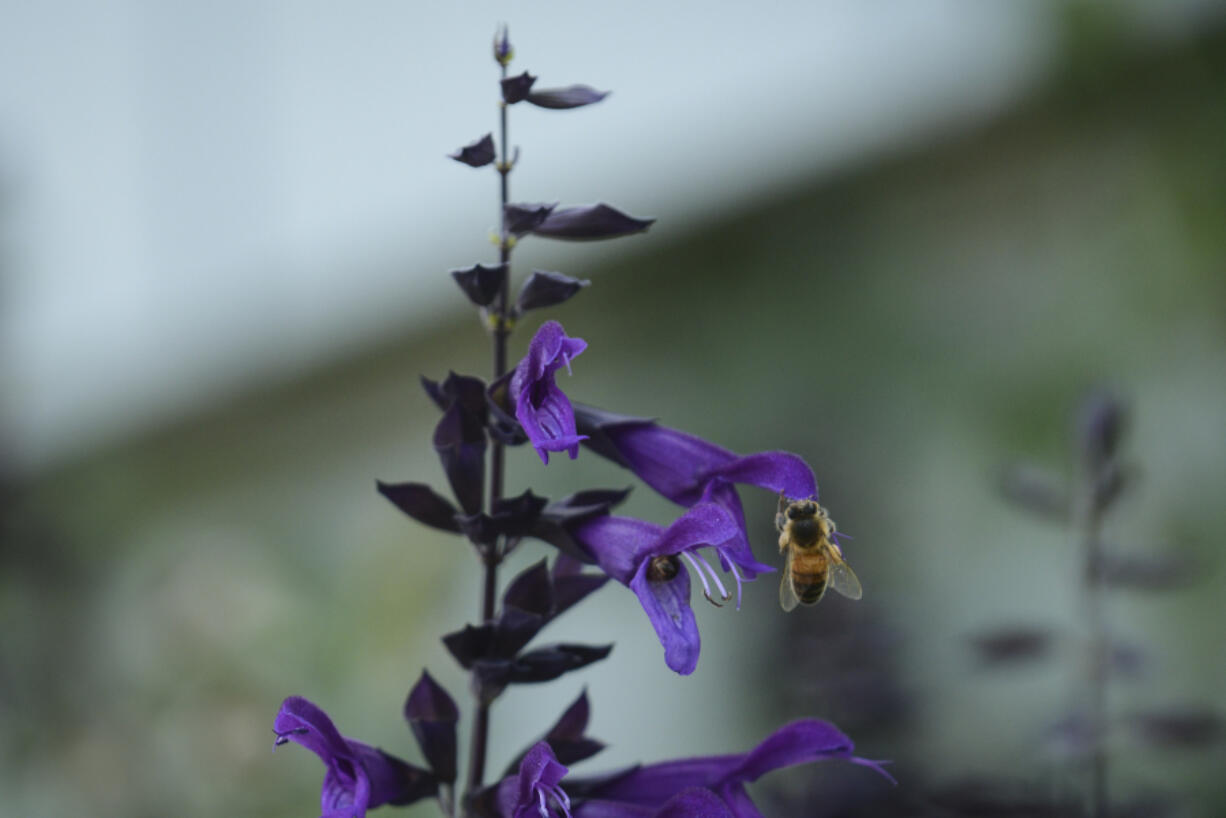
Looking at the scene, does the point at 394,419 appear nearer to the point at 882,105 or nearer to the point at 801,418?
the point at 801,418

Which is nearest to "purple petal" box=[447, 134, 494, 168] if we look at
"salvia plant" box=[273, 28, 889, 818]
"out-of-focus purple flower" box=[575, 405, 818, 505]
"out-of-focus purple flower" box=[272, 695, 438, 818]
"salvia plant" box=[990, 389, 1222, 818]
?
"salvia plant" box=[273, 28, 889, 818]

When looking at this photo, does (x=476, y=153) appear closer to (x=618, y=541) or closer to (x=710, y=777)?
(x=618, y=541)

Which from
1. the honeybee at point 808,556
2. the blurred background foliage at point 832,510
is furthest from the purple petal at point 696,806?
the blurred background foliage at point 832,510

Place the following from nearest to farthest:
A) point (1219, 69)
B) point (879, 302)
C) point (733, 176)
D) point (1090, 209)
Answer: point (1219, 69)
point (1090, 209)
point (879, 302)
point (733, 176)

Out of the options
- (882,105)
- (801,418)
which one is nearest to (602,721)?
(801,418)

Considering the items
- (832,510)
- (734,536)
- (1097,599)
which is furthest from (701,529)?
(832,510)

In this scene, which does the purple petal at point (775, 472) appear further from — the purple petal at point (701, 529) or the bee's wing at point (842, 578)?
the bee's wing at point (842, 578)
